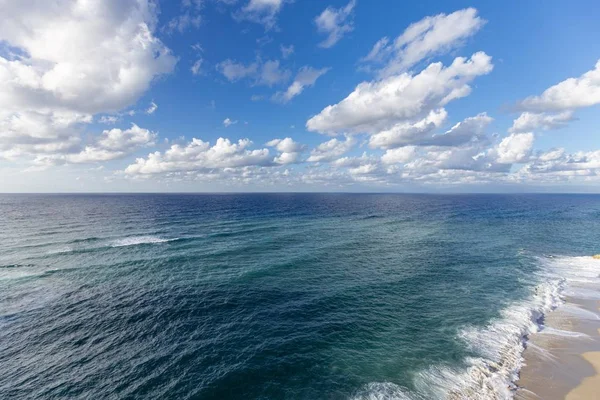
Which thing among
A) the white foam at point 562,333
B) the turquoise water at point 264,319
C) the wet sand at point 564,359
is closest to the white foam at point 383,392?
the turquoise water at point 264,319

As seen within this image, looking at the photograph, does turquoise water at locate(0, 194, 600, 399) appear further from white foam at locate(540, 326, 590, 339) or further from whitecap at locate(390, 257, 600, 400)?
white foam at locate(540, 326, 590, 339)

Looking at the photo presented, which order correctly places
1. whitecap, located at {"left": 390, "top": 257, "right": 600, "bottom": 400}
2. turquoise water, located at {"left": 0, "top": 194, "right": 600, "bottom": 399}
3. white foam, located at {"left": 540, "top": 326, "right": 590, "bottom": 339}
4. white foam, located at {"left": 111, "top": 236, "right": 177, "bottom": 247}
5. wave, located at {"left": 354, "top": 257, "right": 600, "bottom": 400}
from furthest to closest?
1. white foam, located at {"left": 111, "top": 236, "right": 177, "bottom": 247}
2. white foam, located at {"left": 540, "top": 326, "right": 590, "bottom": 339}
3. turquoise water, located at {"left": 0, "top": 194, "right": 600, "bottom": 399}
4. whitecap, located at {"left": 390, "top": 257, "right": 600, "bottom": 400}
5. wave, located at {"left": 354, "top": 257, "right": 600, "bottom": 400}

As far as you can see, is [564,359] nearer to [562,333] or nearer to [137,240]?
[562,333]

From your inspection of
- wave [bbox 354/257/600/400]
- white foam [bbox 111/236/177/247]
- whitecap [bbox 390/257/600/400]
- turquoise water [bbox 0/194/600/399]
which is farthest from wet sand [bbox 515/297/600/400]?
white foam [bbox 111/236/177/247]

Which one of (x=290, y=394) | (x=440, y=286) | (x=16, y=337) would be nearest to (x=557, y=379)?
(x=440, y=286)

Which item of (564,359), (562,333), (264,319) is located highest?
(264,319)

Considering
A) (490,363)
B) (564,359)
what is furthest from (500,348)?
(564,359)

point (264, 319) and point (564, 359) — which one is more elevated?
point (264, 319)
